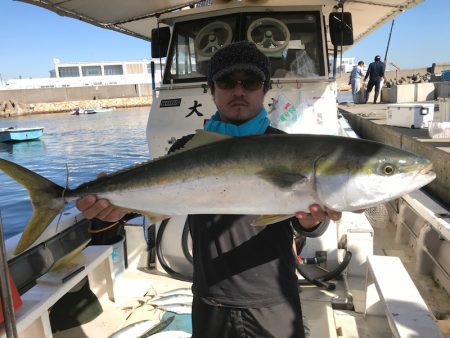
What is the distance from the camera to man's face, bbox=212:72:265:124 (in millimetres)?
2158

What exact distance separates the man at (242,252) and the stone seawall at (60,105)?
6333 centimetres

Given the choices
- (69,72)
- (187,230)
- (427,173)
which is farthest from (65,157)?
(69,72)

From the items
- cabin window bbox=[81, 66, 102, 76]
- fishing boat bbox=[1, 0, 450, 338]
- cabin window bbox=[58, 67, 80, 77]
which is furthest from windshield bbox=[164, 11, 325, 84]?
cabin window bbox=[58, 67, 80, 77]

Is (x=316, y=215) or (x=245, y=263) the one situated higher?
(x=316, y=215)

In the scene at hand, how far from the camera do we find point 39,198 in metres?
2.22

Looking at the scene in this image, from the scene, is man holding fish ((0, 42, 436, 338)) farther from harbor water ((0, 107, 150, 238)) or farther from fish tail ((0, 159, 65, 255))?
harbor water ((0, 107, 150, 238))

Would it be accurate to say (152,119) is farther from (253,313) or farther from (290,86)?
(253,313)

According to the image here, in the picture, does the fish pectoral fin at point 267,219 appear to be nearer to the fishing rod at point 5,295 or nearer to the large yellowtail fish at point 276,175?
the large yellowtail fish at point 276,175

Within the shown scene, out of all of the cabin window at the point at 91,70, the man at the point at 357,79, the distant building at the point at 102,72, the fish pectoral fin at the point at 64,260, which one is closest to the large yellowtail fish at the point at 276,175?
the fish pectoral fin at the point at 64,260

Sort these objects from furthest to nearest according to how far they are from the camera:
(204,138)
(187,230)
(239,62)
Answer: (187,230) → (239,62) → (204,138)

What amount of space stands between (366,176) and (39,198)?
1.86m

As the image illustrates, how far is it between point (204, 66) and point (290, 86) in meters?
1.22

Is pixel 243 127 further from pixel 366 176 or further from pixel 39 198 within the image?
pixel 39 198

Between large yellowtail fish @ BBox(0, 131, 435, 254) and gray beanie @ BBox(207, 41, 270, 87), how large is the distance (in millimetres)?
421
